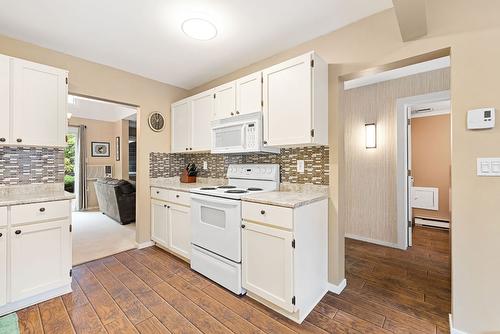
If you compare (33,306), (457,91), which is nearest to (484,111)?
(457,91)

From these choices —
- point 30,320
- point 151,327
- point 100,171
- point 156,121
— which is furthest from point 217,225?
point 100,171

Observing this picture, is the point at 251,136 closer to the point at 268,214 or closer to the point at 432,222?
the point at 268,214

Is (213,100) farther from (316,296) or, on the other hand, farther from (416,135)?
(416,135)

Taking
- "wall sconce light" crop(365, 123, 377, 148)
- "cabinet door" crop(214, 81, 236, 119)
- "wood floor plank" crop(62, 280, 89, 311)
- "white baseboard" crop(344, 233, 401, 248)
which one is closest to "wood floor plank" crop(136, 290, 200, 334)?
"wood floor plank" crop(62, 280, 89, 311)

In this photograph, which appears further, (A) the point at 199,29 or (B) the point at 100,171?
(B) the point at 100,171

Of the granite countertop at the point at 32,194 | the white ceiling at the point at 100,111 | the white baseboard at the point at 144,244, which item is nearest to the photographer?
the granite countertop at the point at 32,194

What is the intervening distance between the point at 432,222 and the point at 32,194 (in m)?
6.08

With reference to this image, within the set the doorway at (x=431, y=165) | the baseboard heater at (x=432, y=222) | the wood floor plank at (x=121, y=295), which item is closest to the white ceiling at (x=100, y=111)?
the wood floor plank at (x=121, y=295)

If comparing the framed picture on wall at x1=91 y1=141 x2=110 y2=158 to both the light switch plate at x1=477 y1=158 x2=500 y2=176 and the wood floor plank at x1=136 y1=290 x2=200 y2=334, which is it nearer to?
Answer: the wood floor plank at x1=136 y1=290 x2=200 y2=334

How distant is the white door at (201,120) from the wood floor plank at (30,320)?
84.6 inches

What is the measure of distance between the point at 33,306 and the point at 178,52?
8.96ft

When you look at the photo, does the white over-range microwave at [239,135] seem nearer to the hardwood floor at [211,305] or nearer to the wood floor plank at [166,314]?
the hardwood floor at [211,305]

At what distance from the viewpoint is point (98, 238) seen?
12.0 feet

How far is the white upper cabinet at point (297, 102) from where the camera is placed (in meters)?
1.95
